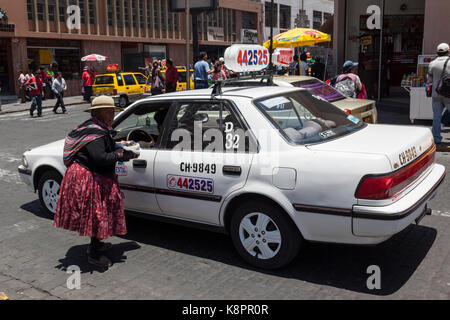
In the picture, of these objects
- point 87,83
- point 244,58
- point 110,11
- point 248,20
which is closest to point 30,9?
point 110,11

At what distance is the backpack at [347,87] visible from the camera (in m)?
10.2

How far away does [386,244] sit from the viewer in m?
4.72

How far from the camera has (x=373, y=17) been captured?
729 inches

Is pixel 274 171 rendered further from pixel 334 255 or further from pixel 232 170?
pixel 334 255

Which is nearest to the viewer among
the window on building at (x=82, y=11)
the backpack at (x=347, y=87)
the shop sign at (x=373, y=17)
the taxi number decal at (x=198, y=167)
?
the taxi number decal at (x=198, y=167)

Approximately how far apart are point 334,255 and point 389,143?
47.4 inches

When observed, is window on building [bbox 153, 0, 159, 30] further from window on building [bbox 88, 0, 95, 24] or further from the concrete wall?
the concrete wall

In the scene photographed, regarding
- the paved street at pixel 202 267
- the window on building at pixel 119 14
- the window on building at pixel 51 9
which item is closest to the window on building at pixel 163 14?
the window on building at pixel 119 14

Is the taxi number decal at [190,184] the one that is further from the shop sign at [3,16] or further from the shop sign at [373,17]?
the shop sign at [3,16]

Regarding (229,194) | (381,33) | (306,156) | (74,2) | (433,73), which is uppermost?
(74,2)

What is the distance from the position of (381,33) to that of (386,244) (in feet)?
47.5

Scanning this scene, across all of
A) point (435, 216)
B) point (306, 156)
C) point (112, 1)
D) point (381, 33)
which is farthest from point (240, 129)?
point (112, 1)

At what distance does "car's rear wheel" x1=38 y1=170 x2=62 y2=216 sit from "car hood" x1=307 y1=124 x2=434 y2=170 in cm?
314
